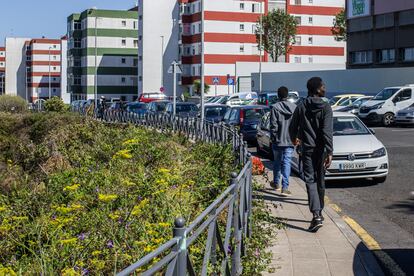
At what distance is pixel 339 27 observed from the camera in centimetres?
8012

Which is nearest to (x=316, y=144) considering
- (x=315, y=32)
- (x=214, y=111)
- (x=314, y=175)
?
(x=314, y=175)

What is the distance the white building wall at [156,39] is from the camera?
86625 mm

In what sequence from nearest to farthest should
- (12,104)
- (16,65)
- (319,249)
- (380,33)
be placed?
(319,249)
(12,104)
(380,33)
(16,65)

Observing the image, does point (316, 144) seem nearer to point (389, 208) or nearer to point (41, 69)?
point (389, 208)

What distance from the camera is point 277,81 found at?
6562 cm

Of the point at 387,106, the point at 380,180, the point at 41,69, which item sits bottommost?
the point at 380,180

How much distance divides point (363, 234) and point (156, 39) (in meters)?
79.9

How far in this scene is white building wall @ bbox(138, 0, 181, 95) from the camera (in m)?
86.6

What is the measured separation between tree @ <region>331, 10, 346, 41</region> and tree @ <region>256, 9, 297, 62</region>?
778 centimetres

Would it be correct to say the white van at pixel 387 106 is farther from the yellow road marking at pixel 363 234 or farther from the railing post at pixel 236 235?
the railing post at pixel 236 235

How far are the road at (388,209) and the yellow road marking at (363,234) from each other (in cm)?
7

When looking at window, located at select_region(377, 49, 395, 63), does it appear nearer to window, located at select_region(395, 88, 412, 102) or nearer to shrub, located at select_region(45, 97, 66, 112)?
window, located at select_region(395, 88, 412, 102)

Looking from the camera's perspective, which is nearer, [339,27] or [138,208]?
[138,208]

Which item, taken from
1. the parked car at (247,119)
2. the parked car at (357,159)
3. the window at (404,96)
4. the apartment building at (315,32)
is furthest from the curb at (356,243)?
the apartment building at (315,32)
